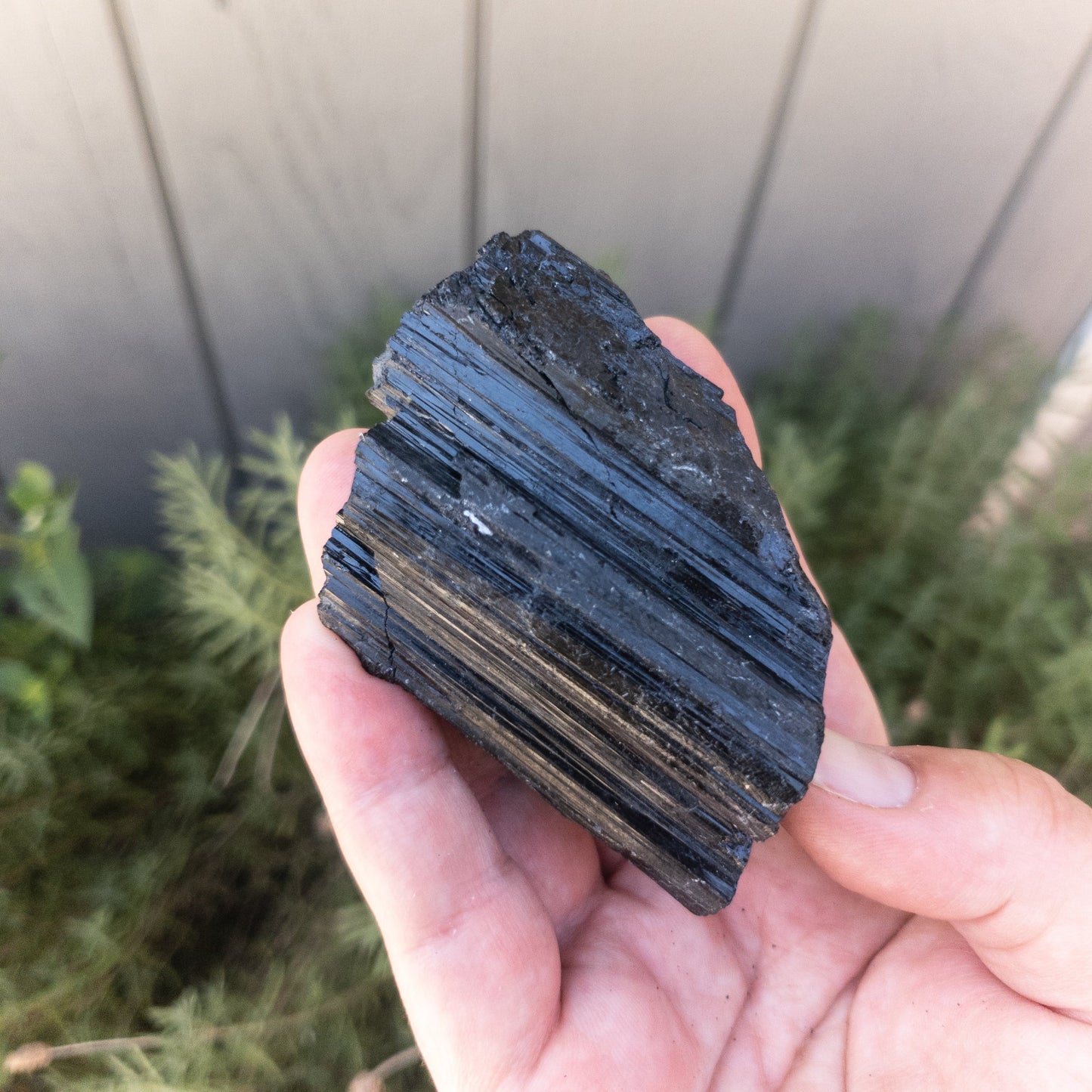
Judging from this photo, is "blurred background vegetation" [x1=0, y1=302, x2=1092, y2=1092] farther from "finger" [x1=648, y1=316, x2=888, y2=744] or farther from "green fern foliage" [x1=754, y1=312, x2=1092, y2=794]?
"finger" [x1=648, y1=316, x2=888, y2=744]

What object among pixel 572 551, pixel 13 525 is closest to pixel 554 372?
pixel 572 551

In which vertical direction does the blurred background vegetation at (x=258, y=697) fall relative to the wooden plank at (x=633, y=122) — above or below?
below

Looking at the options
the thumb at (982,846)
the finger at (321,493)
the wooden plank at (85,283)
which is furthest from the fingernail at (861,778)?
the wooden plank at (85,283)

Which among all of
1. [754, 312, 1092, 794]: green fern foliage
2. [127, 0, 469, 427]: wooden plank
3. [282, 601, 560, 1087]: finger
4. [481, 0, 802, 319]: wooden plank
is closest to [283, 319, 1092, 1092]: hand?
[282, 601, 560, 1087]: finger

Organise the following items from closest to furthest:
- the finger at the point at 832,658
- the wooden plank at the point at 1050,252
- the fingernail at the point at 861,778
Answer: the fingernail at the point at 861,778
the finger at the point at 832,658
the wooden plank at the point at 1050,252

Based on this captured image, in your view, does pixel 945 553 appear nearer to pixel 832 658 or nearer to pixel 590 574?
pixel 832 658

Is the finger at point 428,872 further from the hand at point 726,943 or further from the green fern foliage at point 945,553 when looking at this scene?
the green fern foliage at point 945,553

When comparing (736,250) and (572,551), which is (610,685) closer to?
(572,551)
